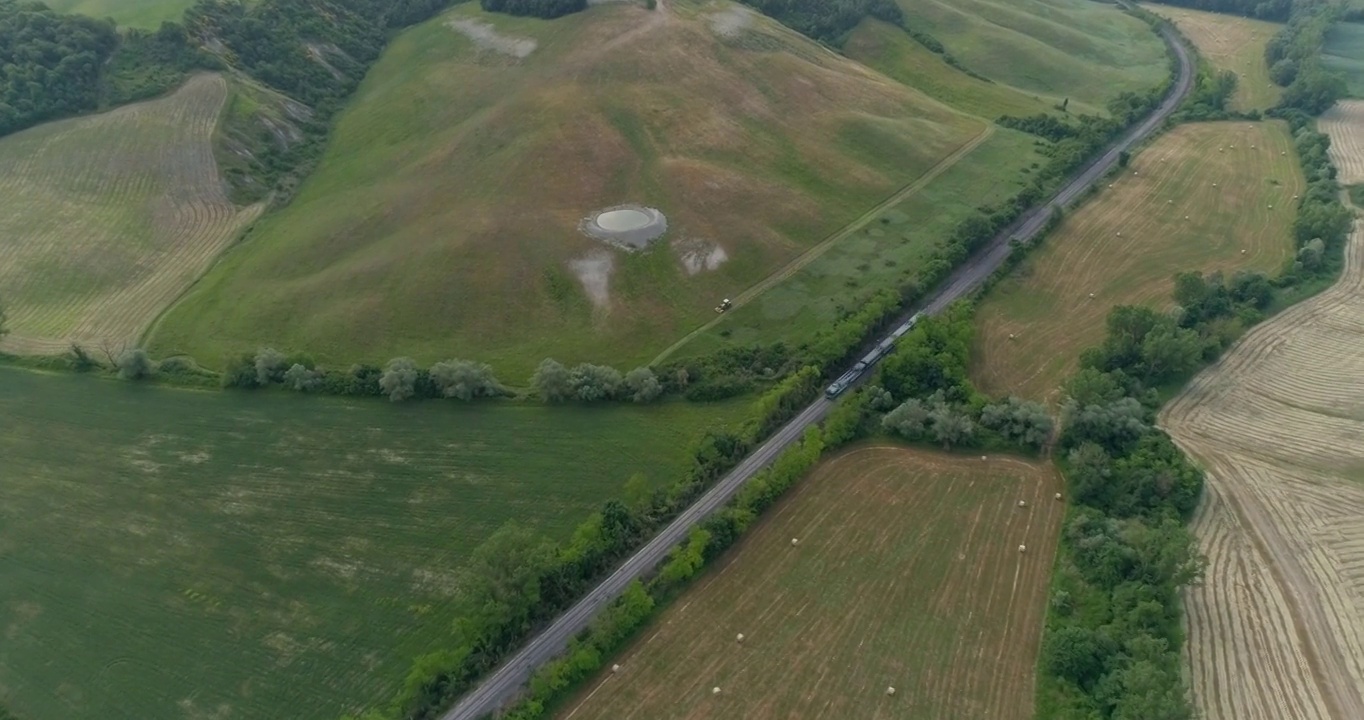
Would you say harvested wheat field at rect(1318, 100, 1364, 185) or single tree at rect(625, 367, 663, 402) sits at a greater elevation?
harvested wheat field at rect(1318, 100, 1364, 185)

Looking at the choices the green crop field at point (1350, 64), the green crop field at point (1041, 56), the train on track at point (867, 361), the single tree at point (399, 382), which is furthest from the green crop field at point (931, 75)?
the single tree at point (399, 382)

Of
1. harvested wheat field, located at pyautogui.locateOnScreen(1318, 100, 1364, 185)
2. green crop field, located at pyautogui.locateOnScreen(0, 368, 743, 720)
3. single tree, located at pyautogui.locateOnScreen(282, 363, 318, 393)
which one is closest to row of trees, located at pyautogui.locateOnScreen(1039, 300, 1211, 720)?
green crop field, located at pyautogui.locateOnScreen(0, 368, 743, 720)

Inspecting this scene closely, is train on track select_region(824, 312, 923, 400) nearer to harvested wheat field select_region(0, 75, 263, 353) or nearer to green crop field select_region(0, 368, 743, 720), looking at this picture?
green crop field select_region(0, 368, 743, 720)

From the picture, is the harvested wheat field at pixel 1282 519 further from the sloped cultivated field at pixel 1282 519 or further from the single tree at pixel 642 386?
the single tree at pixel 642 386

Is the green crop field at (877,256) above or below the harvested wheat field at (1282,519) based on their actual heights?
above

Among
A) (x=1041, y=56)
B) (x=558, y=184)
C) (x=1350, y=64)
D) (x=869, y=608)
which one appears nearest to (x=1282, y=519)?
(x=869, y=608)

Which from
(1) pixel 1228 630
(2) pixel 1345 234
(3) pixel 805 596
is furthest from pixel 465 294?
(2) pixel 1345 234

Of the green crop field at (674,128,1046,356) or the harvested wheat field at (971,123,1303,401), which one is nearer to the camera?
the harvested wheat field at (971,123,1303,401)
